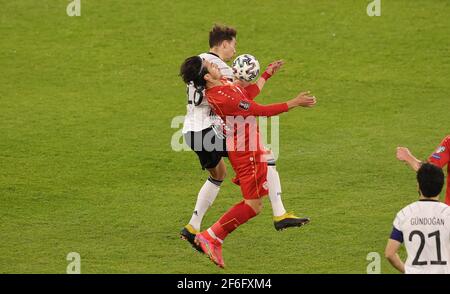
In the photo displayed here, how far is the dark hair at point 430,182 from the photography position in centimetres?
804

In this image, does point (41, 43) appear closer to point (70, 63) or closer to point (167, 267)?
point (70, 63)

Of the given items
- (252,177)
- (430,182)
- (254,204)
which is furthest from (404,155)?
(254,204)

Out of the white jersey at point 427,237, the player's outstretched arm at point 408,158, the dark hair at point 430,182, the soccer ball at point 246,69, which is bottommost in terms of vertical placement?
the white jersey at point 427,237

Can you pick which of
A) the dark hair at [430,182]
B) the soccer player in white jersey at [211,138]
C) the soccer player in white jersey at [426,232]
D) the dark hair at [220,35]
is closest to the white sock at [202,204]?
the soccer player in white jersey at [211,138]

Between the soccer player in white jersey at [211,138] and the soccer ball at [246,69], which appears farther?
the soccer ball at [246,69]

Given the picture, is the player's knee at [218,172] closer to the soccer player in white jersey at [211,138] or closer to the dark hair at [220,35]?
the soccer player in white jersey at [211,138]

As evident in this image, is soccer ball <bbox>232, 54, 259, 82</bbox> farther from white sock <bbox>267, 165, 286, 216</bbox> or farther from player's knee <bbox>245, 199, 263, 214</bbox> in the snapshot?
player's knee <bbox>245, 199, 263, 214</bbox>

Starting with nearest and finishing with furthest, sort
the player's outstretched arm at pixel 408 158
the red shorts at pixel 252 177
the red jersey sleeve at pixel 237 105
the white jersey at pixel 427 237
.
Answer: the white jersey at pixel 427 237 < the player's outstretched arm at pixel 408 158 < the red jersey sleeve at pixel 237 105 < the red shorts at pixel 252 177

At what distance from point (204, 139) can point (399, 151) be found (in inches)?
104

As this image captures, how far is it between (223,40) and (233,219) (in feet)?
6.74

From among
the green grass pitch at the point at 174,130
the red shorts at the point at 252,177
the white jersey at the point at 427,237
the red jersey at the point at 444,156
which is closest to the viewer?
the white jersey at the point at 427,237

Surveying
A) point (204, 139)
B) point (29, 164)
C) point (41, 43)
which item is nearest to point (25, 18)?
point (41, 43)

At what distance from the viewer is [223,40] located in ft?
36.6


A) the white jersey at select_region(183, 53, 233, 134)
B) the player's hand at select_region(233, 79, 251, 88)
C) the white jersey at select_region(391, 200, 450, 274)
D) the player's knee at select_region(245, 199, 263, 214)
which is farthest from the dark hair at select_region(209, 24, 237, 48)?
the white jersey at select_region(391, 200, 450, 274)
